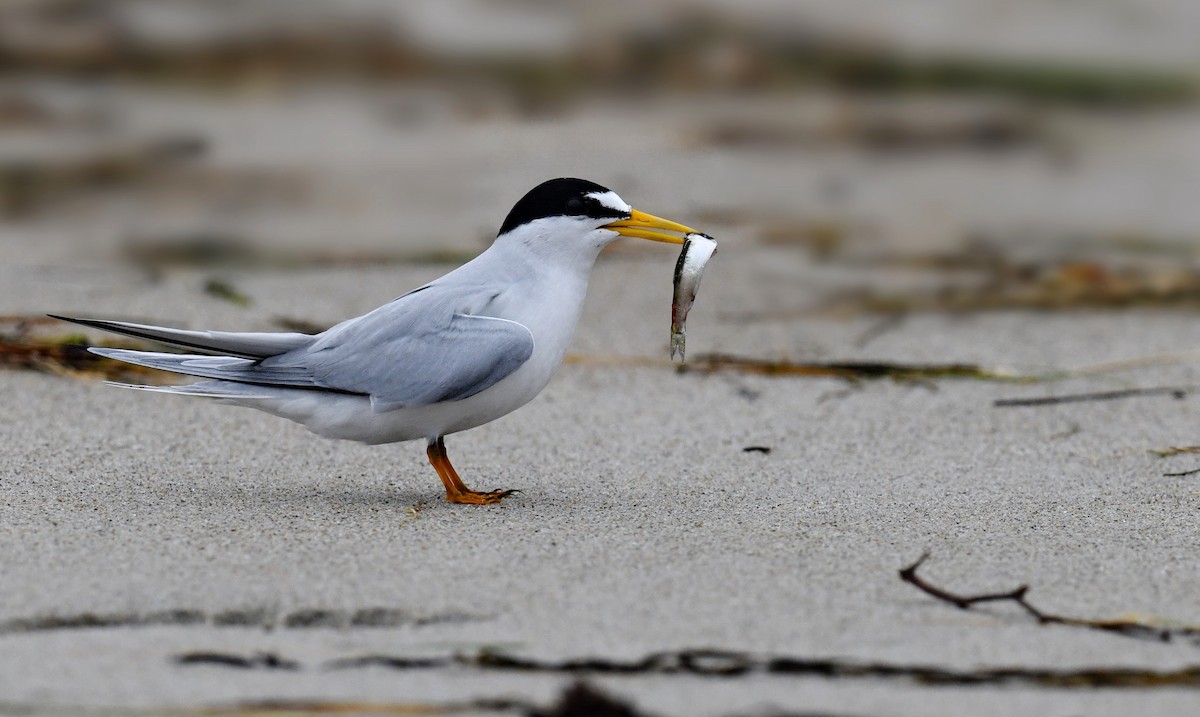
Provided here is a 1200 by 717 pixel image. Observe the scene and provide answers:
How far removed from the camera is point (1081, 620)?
2.54 meters

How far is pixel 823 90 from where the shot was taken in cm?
759

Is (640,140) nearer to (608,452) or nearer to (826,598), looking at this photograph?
(608,452)

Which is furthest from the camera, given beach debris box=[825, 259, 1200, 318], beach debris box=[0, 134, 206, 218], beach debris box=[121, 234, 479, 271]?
beach debris box=[0, 134, 206, 218]

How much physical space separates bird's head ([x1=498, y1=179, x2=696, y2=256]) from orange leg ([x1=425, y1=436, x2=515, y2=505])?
1.80ft

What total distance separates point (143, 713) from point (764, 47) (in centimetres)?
605

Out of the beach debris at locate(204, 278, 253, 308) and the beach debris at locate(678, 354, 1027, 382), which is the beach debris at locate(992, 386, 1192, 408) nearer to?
the beach debris at locate(678, 354, 1027, 382)

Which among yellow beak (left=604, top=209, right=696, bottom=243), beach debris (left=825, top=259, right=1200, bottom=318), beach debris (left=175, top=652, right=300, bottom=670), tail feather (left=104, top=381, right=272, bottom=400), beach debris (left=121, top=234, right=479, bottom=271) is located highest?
yellow beak (left=604, top=209, right=696, bottom=243)

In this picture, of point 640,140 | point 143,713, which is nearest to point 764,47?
point 640,140

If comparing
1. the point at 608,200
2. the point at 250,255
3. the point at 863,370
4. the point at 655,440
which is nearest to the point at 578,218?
the point at 608,200

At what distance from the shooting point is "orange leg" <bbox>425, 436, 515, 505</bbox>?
336cm

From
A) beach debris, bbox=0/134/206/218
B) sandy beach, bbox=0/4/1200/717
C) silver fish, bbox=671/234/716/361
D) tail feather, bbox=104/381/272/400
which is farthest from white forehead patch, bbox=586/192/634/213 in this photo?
beach debris, bbox=0/134/206/218

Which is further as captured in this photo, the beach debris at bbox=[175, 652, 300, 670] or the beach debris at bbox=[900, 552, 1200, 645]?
the beach debris at bbox=[900, 552, 1200, 645]

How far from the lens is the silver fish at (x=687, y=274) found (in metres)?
3.56

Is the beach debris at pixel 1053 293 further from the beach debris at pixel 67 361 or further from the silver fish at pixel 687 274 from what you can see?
the beach debris at pixel 67 361
